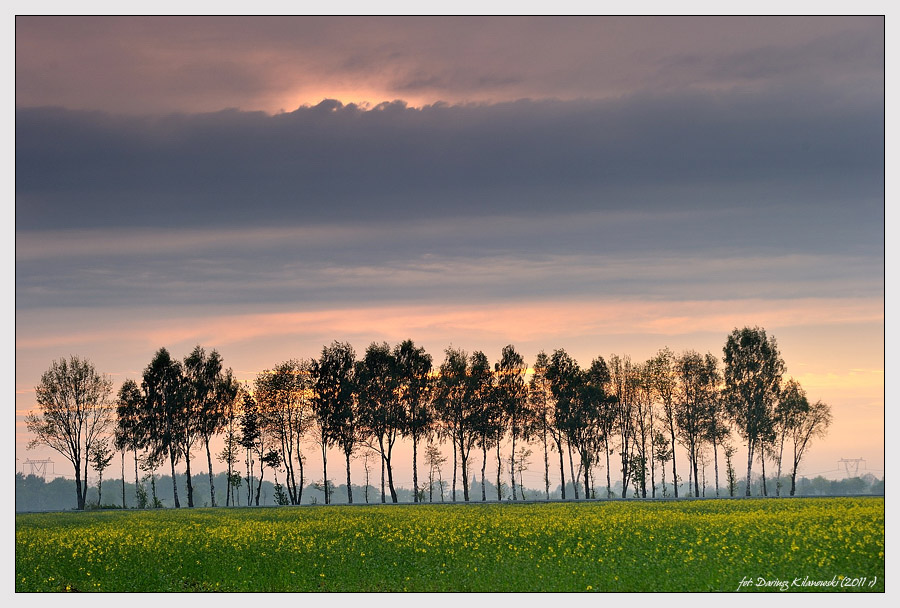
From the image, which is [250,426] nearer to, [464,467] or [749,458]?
[464,467]

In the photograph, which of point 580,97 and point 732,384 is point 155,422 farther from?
→ point 580,97

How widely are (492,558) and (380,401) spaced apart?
51530 mm

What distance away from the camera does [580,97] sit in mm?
31188

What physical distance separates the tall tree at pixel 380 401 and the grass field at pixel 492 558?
140ft

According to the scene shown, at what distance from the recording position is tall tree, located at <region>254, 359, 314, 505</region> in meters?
77.4

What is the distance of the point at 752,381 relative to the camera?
74.8 meters

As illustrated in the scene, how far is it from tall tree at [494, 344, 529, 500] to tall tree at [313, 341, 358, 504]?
13774 millimetres

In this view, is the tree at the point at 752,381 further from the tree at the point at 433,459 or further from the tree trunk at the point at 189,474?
the tree trunk at the point at 189,474

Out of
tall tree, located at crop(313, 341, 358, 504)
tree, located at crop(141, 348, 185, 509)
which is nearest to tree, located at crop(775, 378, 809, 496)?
tall tree, located at crop(313, 341, 358, 504)

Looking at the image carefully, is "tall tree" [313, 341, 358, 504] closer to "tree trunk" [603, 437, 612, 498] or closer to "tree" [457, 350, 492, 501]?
"tree" [457, 350, 492, 501]

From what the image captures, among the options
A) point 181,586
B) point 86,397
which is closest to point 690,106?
point 181,586

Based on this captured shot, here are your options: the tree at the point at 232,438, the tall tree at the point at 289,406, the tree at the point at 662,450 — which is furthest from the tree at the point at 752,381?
the tree at the point at 232,438

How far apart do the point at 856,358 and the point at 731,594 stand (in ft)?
36.4

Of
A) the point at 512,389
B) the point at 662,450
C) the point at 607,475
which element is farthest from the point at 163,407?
the point at 662,450
